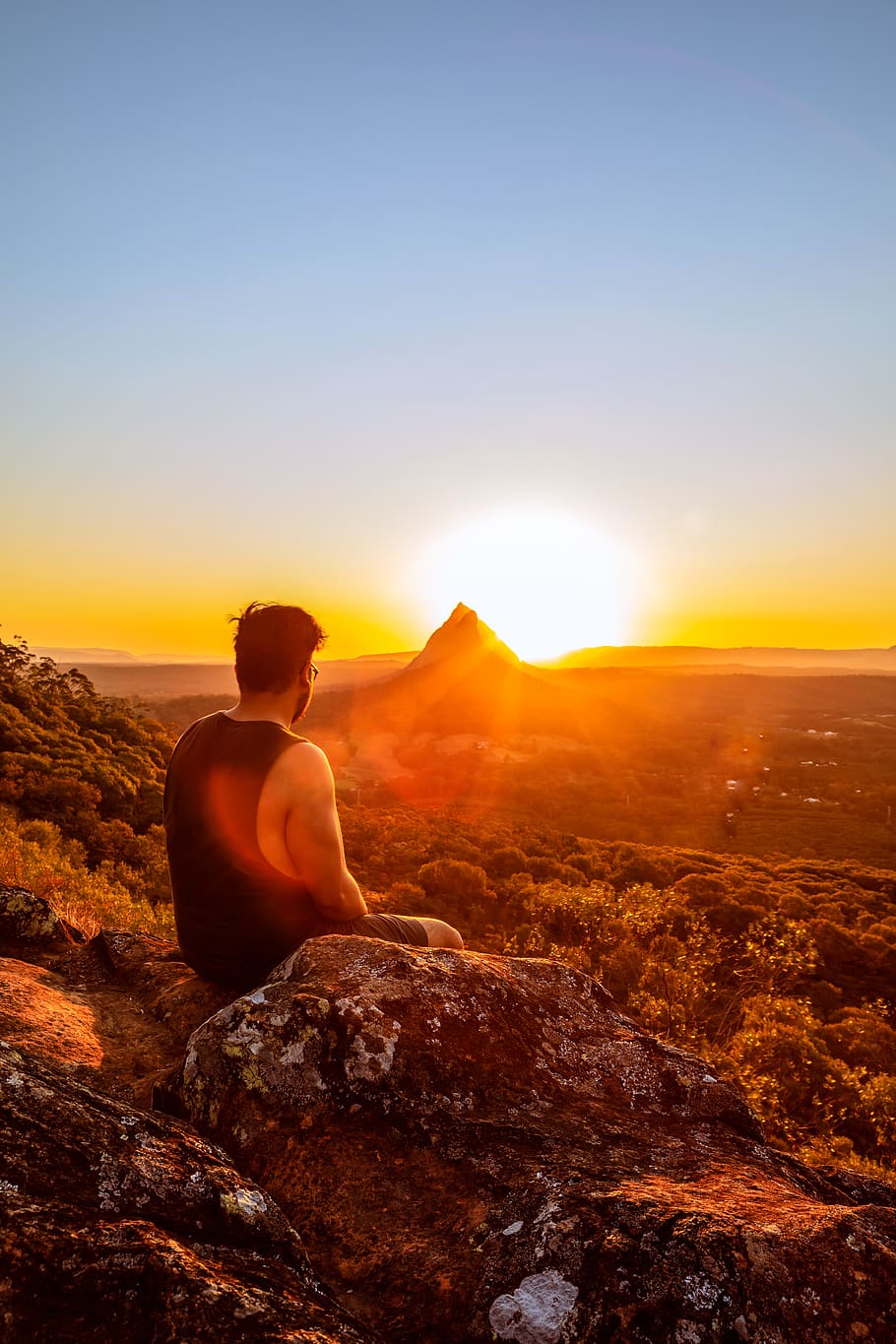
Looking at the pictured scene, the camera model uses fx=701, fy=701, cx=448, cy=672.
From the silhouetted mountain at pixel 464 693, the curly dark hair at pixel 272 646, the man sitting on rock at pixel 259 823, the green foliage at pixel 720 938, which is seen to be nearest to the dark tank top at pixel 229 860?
the man sitting on rock at pixel 259 823

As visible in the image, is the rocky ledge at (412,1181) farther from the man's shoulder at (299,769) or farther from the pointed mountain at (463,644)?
the pointed mountain at (463,644)

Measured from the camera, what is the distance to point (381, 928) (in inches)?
166

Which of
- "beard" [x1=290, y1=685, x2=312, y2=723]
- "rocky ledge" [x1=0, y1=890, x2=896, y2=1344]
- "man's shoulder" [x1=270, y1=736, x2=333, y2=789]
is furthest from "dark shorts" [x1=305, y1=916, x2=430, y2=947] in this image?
"beard" [x1=290, y1=685, x2=312, y2=723]

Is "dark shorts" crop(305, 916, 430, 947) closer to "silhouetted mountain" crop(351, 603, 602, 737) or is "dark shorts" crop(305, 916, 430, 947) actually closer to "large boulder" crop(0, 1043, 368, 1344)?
"large boulder" crop(0, 1043, 368, 1344)

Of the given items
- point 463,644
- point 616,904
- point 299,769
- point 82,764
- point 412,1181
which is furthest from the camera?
point 463,644

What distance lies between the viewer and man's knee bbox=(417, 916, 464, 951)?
4.61 m

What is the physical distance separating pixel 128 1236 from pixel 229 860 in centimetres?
205

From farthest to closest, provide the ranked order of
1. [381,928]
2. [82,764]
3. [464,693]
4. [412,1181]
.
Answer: [464,693] < [82,764] < [381,928] < [412,1181]

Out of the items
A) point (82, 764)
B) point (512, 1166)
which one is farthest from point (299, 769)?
point (82, 764)

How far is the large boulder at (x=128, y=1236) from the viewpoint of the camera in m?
1.51

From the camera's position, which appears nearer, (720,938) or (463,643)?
(720,938)

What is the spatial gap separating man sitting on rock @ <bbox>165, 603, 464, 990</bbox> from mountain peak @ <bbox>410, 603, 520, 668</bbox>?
Answer: 127192 millimetres

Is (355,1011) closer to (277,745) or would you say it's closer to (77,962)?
(277,745)

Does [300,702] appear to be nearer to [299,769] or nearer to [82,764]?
[299,769]
